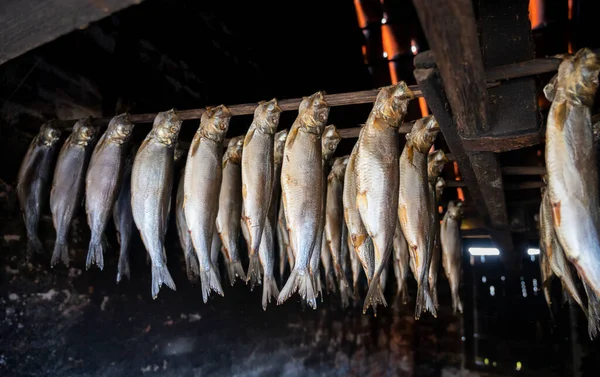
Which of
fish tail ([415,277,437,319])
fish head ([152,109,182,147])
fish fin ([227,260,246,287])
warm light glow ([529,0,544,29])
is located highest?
warm light glow ([529,0,544,29])

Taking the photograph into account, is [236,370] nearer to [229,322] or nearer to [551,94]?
[229,322]

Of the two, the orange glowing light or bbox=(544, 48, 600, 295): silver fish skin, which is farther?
the orange glowing light

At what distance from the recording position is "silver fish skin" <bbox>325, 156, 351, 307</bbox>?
343 cm

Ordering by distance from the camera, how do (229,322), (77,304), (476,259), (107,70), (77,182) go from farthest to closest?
(476,259)
(229,322)
(107,70)
(77,304)
(77,182)

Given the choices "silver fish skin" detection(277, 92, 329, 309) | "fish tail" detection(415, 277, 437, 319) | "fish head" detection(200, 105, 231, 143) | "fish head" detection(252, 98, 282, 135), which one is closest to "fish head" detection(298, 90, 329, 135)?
"silver fish skin" detection(277, 92, 329, 309)

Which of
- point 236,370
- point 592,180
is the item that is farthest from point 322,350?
point 592,180

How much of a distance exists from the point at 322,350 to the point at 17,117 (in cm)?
544

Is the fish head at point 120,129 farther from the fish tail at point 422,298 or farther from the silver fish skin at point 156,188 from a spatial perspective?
the fish tail at point 422,298

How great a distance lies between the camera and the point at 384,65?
6078 mm

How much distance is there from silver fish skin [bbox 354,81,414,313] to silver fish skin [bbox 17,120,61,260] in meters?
2.31

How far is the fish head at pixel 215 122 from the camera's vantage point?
2.93m

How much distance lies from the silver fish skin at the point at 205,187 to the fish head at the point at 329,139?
774mm

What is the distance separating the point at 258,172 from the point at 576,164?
67.8 inches

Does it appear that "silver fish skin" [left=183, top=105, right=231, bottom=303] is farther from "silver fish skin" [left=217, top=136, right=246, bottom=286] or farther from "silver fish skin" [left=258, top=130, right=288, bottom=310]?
"silver fish skin" [left=258, top=130, right=288, bottom=310]
